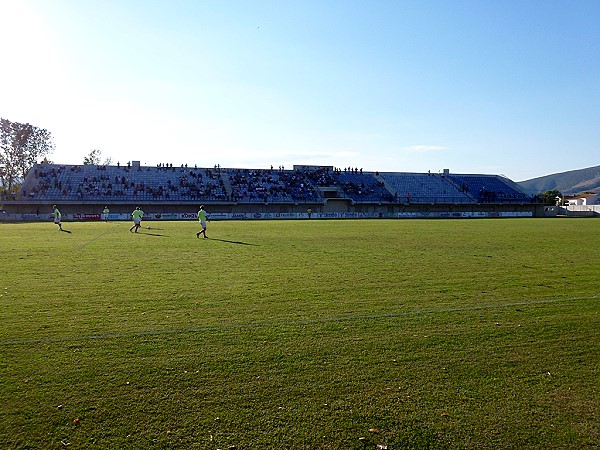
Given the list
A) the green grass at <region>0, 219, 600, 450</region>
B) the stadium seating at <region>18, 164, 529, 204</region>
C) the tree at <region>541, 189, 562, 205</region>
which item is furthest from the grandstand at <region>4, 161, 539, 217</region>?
the green grass at <region>0, 219, 600, 450</region>

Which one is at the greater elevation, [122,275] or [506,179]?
[506,179]

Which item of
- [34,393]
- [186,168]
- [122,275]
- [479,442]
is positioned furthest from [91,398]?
[186,168]

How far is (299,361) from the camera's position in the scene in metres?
5.91

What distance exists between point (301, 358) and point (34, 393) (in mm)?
2970

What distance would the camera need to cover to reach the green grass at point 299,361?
4309mm

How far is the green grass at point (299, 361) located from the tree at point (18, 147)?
236ft

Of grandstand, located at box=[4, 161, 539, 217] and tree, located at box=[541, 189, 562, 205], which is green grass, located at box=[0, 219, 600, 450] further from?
tree, located at box=[541, 189, 562, 205]

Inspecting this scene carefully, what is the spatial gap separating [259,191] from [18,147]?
39423 mm

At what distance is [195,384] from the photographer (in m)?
5.23

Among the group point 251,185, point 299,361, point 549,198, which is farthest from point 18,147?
point 549,198

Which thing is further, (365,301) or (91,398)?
(365,301)

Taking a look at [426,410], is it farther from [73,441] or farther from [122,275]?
[122,275]

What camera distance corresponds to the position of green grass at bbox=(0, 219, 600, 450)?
4.31 meters

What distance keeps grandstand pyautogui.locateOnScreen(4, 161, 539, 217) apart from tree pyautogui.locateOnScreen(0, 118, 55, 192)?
1521 centimetres
